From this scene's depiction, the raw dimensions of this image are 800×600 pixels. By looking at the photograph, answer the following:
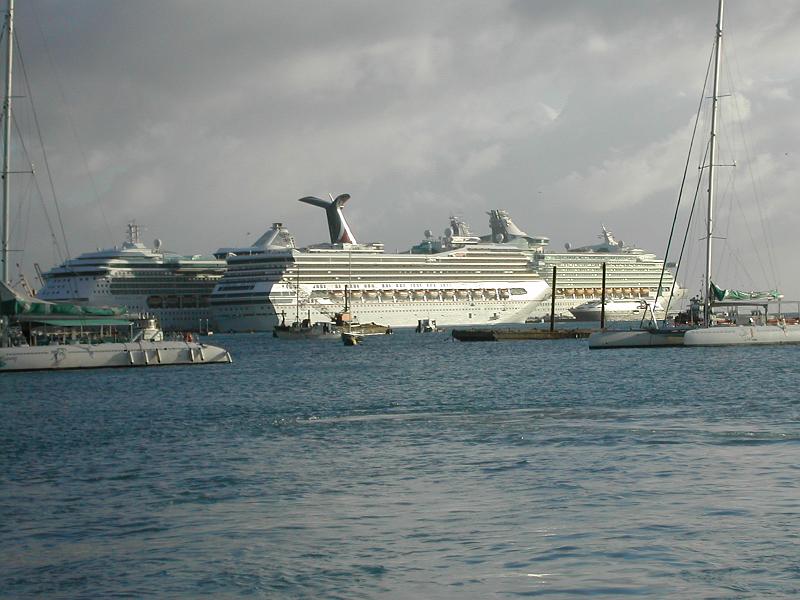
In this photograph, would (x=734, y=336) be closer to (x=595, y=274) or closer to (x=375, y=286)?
(x=375, y=286)

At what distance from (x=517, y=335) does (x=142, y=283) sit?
6776cm

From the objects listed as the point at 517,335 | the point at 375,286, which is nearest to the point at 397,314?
the point at 375,286

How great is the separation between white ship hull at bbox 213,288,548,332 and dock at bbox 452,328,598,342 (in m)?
41.3

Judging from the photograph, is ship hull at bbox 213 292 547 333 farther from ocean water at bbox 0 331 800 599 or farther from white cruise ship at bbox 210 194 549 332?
ocean water at bbox 0 331 800 599

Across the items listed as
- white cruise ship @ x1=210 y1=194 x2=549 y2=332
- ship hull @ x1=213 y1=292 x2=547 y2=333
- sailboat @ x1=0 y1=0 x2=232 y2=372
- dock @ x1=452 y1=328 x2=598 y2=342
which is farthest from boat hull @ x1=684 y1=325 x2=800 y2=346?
ship hull @ x1=213 y1=292 x2=547 y2=333

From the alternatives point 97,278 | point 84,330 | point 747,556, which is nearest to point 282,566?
point 747,556

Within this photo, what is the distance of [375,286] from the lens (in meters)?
133

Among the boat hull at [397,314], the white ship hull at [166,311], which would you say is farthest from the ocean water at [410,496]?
the white ship hull at [166,311]

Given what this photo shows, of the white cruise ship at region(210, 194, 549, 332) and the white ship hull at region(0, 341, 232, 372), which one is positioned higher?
the white cruise ship at region(210, 194, 549, 332)

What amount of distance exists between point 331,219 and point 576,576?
483 feet

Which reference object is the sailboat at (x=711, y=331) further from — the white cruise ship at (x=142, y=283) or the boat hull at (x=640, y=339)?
the white cruise ship at (x=142, y=283)

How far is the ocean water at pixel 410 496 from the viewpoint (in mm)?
12820

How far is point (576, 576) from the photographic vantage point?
12594 millimetres

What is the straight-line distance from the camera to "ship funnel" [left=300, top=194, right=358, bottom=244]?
153 meters
